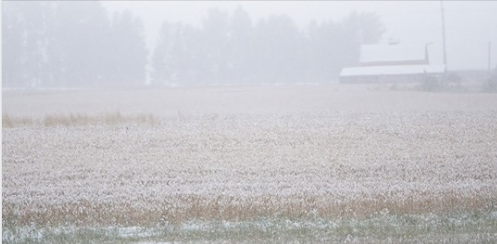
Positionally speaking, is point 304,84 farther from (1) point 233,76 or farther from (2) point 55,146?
(2) point 55,146

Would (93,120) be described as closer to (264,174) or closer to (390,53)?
(264,174)

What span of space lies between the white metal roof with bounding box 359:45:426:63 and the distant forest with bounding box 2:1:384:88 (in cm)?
10

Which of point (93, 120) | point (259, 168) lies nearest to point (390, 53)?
point (259, 168)

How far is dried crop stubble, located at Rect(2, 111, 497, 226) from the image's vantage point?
602 centimetres

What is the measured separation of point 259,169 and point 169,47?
2.21m

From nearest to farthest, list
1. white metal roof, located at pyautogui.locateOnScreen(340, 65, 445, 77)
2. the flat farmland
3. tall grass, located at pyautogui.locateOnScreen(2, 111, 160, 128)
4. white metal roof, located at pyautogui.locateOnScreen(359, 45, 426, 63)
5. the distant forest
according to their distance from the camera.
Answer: the flat farmland
white metal roof, located at pyautogui.locateOnScreen(359, 45, 426, 63)
white metal roof, located at pyautogui.locateOnScreen(340, 65, 445, 77)
the distant forest
tall grass, located at pyautogui.locateOnScreen(2, 111, 160, 128)

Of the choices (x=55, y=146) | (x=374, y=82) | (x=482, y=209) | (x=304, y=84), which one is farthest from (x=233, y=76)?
(x=482, y=209)

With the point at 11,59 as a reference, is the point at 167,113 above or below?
below

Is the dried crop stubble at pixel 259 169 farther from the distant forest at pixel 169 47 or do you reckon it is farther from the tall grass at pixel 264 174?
the distant forest at pixel 169 47

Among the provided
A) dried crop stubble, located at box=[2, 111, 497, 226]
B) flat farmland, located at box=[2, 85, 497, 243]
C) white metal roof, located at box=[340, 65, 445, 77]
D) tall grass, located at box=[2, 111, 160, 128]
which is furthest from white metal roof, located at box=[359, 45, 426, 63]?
tall grass, located at box=[2, 111, 160, 128]

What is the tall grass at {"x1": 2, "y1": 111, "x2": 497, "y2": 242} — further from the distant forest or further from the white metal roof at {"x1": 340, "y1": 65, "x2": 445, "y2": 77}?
the distant forest

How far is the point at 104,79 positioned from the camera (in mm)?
8828

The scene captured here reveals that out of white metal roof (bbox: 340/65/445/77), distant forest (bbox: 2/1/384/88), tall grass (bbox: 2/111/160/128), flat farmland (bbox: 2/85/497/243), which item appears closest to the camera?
flat farmland (bbox: 2/85/497/243)

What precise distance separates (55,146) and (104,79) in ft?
5.68
